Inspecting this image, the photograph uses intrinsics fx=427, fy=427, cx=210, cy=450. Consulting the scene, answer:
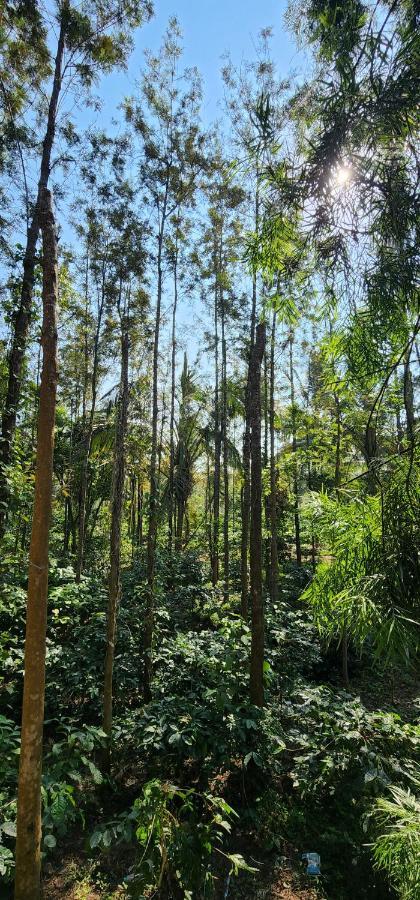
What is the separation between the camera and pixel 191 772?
4.68 m

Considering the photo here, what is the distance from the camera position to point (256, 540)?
4852 millimetres

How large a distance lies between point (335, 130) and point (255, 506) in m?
3.52

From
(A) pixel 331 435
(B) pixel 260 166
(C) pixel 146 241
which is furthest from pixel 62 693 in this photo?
(A) pixel 331 435

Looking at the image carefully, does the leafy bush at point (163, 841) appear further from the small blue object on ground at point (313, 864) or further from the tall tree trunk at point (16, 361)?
the tall tree trunk at point (16, 361)

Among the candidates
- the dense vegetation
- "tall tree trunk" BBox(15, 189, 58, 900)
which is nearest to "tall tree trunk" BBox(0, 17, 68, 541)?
the dense vegetation

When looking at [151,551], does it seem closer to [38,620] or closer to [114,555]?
[114,555]

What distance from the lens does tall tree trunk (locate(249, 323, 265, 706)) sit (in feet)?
15.1

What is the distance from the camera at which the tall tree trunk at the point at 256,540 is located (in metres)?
4.59

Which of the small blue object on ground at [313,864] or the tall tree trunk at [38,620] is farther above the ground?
the tall tree trunk at [38,620]

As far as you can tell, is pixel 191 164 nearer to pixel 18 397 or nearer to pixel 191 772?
pixel 18 397

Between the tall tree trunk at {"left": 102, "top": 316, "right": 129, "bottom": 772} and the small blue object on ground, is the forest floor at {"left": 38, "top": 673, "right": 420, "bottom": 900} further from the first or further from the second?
the tall tree trunk at {"left": 102, "top": 316, "right": 129, "bottom": 772}

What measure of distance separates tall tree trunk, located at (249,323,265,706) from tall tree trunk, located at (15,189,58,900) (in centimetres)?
274

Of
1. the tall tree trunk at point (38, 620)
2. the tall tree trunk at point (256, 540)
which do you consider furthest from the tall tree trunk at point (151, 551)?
the tall tree trunk at point (38, 620)

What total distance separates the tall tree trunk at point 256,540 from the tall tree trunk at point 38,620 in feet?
9.00
